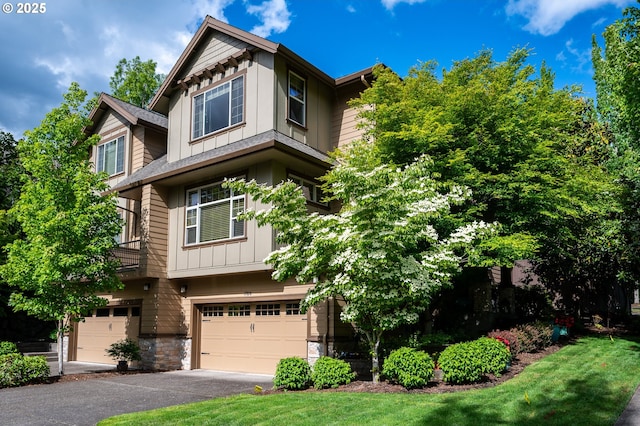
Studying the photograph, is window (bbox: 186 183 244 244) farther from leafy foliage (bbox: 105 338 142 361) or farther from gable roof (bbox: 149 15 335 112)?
gable roof (bbox: 149 15 335 112)

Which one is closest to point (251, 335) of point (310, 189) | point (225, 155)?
point (310, 189)

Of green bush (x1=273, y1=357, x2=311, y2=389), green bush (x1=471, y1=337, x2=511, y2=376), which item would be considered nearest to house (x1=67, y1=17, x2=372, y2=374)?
green bush (x1=273, y1=357, x2=311, y2=389)

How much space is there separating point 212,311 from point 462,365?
8484mm

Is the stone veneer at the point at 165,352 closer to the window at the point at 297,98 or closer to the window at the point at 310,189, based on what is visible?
the window at the point at 310,189

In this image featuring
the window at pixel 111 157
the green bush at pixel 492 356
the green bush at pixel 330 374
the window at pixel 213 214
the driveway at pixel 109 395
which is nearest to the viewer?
the driveway at pixel 109 395

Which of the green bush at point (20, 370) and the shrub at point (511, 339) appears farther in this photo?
the green bush at point (20, 370)

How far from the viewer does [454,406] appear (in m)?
7.30

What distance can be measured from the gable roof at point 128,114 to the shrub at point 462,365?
13329 millimetres

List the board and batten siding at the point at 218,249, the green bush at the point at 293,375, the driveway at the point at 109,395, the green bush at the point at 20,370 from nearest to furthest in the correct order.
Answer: the driveway at the point at 109,395
the green bush at the point at 293,375
the green bush at the point at 20,370
the board and batten siding at the point at 218,249

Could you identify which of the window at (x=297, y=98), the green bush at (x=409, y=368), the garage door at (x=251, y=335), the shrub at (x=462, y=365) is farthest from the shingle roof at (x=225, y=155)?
the shrub at (x=462, y=365)

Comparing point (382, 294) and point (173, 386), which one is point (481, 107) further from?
point (173, 386)

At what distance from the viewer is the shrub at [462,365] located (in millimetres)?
9039

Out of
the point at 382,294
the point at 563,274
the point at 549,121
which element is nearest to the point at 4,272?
the point at 382,294

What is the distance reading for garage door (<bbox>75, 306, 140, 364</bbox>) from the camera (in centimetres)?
1652
